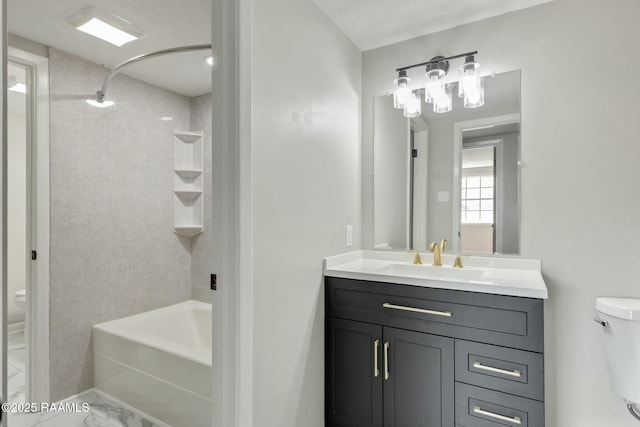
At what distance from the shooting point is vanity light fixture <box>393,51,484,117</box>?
1.84 metres

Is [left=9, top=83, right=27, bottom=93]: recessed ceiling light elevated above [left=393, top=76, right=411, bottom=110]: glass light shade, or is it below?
above

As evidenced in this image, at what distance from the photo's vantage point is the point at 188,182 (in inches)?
122

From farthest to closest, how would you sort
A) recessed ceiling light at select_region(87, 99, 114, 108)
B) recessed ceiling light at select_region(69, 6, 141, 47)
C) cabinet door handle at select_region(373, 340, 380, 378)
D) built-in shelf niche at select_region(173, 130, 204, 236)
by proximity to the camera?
1. built-in shelf niche at select_region(173, 130, 204, 236)
2. recessed ceiling light at select_region(87, 99, 114, 108)
3. recessed ceiling light at select_region(69, 6, 141, 47)
4. cabinet door handle at select_region(373, 340, 380, 378)

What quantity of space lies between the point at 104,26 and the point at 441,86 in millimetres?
2003

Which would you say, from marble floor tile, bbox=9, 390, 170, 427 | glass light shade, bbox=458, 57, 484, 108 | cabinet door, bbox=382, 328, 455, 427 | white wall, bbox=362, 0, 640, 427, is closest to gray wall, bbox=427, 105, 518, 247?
glass light shade, bbox=458, 57, 484, 108

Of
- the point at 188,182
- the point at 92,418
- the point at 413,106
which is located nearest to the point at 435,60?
the point at 413,106

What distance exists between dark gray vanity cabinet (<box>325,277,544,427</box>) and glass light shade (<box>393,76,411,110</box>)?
1137 millimetres

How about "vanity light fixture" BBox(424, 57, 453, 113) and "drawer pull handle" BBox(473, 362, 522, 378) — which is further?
"vanity light fixture" BBox(424, 57, 453, 113)

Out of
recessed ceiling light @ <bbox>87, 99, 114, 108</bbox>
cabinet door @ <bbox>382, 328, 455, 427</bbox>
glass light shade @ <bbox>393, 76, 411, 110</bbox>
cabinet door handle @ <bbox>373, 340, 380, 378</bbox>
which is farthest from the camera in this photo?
recessed ceiling light @ <bbox>87, 99, 114, 108</bbox>

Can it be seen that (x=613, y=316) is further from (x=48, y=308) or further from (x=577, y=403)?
(x=48, y=308)

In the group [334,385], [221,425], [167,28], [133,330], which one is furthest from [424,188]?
[133,330]

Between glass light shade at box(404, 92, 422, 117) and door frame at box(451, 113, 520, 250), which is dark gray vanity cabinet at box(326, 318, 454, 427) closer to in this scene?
door frame at box(451, 113, 520, 250)

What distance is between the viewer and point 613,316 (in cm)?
142

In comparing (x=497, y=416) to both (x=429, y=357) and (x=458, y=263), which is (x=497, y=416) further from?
(x=458, y=263)
